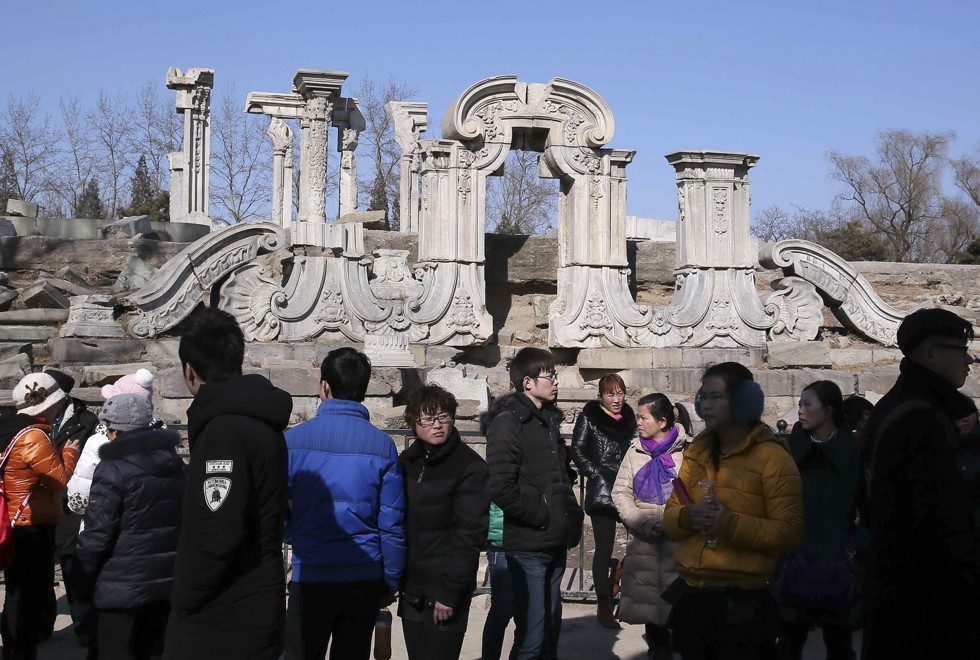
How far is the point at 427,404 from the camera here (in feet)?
15.5

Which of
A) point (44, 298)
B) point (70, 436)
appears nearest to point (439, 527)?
point (70, 436)

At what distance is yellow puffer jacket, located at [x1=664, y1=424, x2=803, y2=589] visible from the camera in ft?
13.1

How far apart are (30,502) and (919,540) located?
4183 millimetres

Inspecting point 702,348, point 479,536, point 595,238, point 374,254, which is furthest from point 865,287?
point 479,536

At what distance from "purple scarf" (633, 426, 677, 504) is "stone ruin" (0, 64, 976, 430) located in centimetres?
743

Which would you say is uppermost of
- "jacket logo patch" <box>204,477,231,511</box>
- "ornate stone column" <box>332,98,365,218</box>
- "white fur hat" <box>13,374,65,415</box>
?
"ornate stone column" <box>332,98,365,218</box>

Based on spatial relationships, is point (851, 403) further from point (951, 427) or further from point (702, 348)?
point (702, 348)

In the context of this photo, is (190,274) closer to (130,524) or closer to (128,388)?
(128,388)

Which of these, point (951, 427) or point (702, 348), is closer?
point (951, 427)

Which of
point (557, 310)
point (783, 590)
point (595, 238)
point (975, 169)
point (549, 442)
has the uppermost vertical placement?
point (975, 169)

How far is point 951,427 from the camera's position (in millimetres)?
3602

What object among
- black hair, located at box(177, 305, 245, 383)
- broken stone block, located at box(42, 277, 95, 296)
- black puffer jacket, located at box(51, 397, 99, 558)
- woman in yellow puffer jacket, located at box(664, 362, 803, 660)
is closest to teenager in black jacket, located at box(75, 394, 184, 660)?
black hair, located at box(177, 305, 245, 383)

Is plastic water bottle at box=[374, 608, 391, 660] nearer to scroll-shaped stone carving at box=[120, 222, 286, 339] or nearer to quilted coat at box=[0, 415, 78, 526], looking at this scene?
quilted coat at box=[0, 415, 78, 526]

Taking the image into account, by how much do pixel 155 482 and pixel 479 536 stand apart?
1333 millimetres
